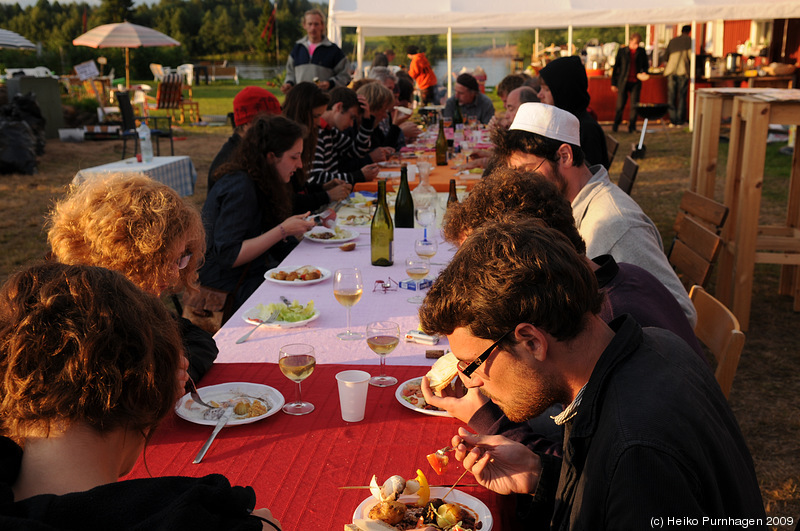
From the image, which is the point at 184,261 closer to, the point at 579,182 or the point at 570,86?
the point at 579,182

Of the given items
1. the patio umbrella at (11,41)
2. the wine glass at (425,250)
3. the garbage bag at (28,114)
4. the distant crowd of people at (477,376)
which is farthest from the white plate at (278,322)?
the patio umbrella at (11,41)

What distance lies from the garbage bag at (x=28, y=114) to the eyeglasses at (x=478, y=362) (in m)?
12.6

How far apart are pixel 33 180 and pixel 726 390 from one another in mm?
10484

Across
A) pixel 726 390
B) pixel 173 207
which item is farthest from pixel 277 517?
pixel 726 390

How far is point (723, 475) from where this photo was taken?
45.0 inches

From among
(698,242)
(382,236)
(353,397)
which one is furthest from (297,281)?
(698,242)

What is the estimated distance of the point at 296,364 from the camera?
1.82 m

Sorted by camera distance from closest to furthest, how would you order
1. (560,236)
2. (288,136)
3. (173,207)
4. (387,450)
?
(560,236) < (387,450) < (173,207) < (288,136)

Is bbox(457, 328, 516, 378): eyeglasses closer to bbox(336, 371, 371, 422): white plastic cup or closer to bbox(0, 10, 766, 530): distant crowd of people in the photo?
bbox(0, 10, 766, 530): distant crowd of people

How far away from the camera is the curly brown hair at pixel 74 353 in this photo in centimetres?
91

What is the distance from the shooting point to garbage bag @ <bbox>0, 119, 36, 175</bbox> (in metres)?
10.4

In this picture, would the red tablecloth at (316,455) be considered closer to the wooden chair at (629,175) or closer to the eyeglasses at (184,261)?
the eyeglasses at (184,261)

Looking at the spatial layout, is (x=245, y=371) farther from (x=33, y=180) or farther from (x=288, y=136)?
(x=33, y=180)

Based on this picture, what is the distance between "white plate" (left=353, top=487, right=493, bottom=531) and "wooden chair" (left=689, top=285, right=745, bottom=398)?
41.3 inches
